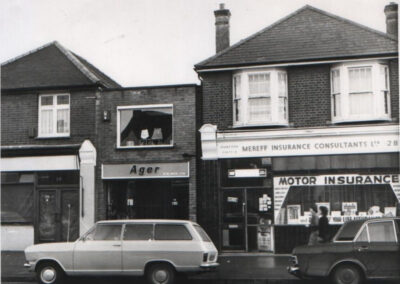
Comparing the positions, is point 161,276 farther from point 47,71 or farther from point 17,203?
point 47,71

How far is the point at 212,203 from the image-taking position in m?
18.8

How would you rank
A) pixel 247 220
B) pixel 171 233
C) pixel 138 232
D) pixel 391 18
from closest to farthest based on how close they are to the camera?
pixel 171 233 → pixel 138 232 → pixel 247 220 → pixel 391 18

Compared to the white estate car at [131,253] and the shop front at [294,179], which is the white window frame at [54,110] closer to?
the shop front at [294,179]

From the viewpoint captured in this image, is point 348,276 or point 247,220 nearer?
point 348,276

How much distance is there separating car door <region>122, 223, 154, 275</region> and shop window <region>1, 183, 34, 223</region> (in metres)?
8.29

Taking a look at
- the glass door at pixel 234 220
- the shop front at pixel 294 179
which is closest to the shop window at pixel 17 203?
the shop front at pixel 294 179

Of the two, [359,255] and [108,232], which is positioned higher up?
[108,232]

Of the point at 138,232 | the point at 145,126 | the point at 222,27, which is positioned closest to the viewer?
the point at 138,232

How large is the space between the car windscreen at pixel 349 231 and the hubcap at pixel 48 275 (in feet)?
21.7

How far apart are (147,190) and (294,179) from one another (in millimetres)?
5181

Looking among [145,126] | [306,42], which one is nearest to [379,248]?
[306,42]

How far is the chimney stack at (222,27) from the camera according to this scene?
20.3 m

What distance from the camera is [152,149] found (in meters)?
19.6

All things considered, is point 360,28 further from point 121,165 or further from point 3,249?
point 3,249
